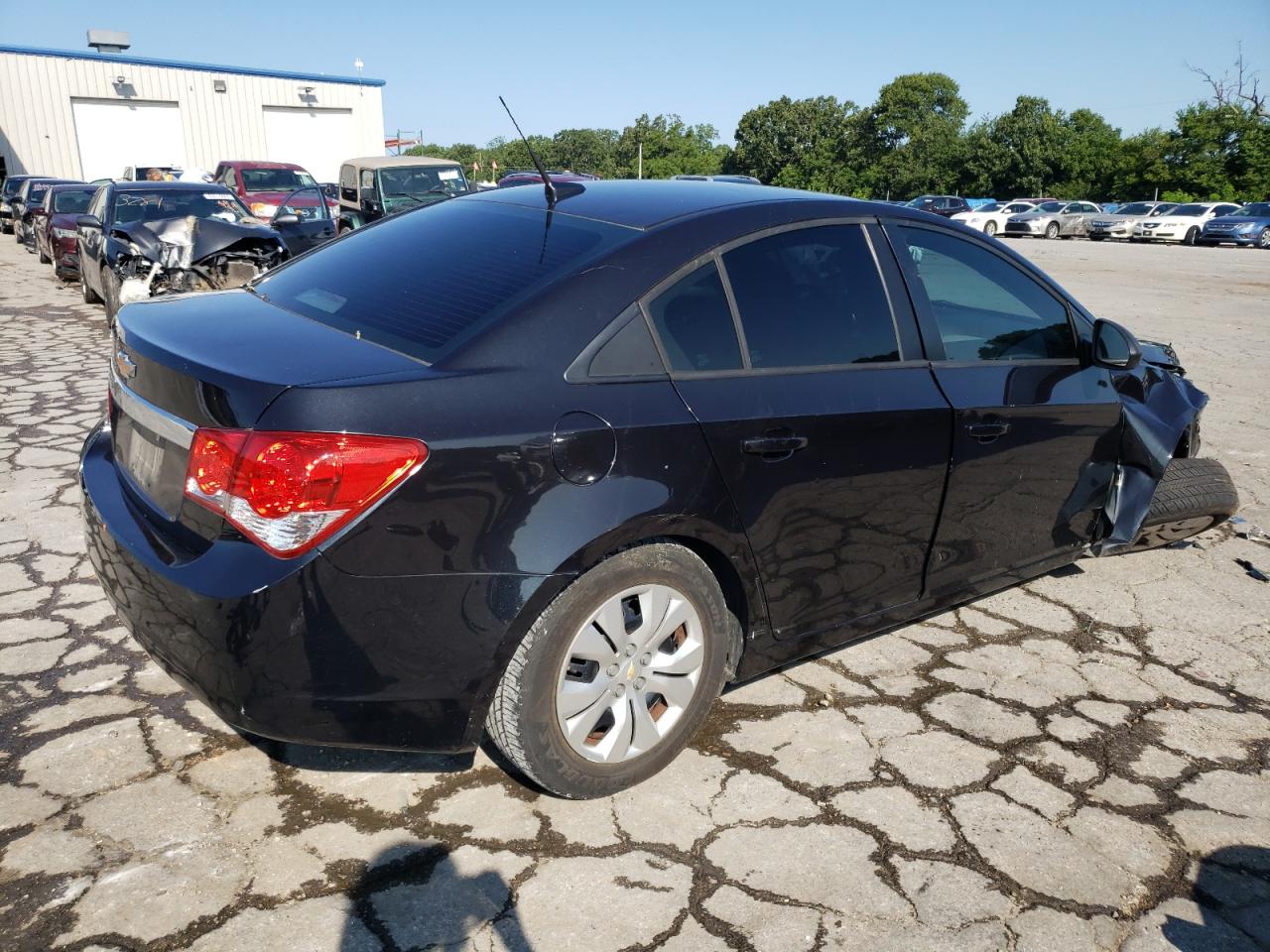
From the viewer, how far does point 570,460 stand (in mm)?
2338

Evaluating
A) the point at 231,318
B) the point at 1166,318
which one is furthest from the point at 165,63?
the point at 231,318

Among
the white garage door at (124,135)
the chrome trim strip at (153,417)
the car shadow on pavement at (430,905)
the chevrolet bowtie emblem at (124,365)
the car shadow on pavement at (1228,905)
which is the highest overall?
the white garage door at (124,135)

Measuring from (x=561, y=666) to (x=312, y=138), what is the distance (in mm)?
44786

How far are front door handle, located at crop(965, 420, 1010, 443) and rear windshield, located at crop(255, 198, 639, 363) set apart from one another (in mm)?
1350

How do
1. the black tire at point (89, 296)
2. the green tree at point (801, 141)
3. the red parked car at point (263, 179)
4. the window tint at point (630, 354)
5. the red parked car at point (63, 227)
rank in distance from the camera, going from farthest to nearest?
the green tree at point (801, 141)
the red parked car at point (263, 179)
the red parked car at point (63, 227)
the black tire at point (89, 296)
the window tint at point (630, 354)

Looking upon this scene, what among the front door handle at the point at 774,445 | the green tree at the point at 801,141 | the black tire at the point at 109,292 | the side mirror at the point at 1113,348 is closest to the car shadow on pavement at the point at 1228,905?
the front door handle at the point at 774,445

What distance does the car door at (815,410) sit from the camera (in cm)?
268

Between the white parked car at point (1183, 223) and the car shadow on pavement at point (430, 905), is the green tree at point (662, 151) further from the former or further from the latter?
the car shadow on pavement at point (430, 905)

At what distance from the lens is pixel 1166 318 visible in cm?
1303

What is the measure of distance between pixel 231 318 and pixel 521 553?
1183 mm

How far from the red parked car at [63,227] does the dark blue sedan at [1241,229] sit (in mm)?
33113

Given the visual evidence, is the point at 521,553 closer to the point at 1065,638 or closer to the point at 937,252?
the point at 937,252

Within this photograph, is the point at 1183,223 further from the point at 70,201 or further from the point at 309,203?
the point at 70,201

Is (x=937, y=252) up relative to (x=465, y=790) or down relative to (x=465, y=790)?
up
